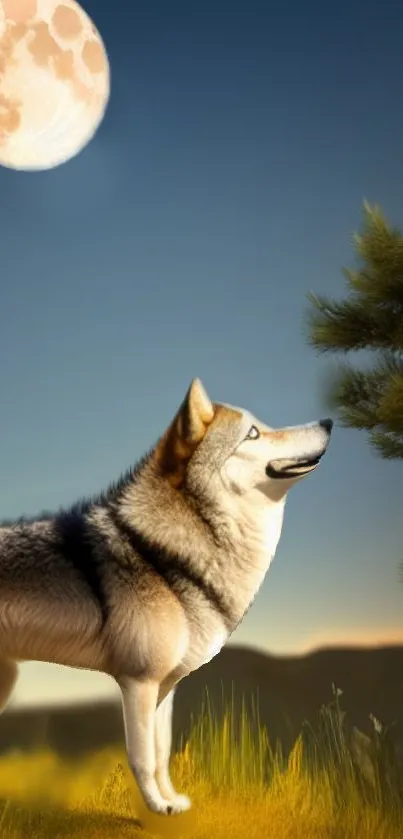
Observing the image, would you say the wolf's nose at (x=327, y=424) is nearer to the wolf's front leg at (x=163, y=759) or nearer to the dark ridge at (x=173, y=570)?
the dark ridge at (x=173, y=570)

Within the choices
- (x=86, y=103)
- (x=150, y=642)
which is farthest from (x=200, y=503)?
(x=86, y=103)

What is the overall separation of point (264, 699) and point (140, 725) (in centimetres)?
137

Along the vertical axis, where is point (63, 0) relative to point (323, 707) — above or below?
above

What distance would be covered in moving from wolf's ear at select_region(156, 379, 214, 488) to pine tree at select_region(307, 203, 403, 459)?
2278 millimetres

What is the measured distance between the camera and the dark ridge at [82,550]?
3.25 meters

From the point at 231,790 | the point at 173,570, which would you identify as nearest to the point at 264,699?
the point at 231,790

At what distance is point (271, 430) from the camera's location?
134 inches

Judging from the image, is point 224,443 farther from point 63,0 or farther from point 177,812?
point 63,0

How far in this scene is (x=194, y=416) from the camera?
3.32 metres

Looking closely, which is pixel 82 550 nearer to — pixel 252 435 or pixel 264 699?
pixel 252 435

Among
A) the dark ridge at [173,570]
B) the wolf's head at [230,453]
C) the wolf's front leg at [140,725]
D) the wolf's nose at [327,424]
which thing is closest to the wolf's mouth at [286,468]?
the wolf's head at [230,453]

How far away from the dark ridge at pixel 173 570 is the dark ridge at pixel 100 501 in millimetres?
193

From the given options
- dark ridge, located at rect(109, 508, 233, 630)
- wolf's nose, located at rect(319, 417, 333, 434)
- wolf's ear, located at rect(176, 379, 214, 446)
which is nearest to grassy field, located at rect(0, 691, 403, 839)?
dark ridge, located at rect(109, 508, 233, 630)

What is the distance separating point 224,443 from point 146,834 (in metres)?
1.33
